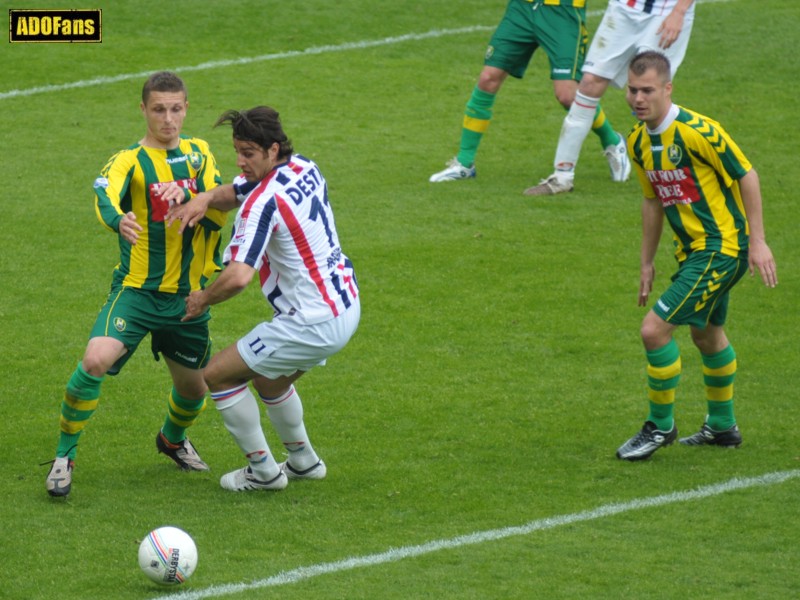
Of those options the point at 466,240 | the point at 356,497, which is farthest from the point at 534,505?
the point at 466,240

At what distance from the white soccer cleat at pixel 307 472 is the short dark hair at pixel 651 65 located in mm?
2481

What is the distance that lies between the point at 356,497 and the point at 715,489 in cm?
170

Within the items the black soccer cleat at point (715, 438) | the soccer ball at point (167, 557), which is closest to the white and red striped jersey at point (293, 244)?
the soccer ball at point (167, 557)

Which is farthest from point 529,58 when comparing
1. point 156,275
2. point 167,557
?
point 167,557

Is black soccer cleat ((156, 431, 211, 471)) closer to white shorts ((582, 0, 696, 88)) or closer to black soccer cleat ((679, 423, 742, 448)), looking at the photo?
black soccer cleat ((679, 423, 742, 448))

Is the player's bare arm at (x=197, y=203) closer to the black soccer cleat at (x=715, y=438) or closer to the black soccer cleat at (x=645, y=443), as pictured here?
the black soccer cleat at (x=645, y=443)

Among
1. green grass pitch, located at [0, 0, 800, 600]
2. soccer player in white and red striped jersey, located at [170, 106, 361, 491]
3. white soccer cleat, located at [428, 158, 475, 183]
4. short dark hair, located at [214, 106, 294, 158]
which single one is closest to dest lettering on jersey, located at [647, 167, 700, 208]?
green grass pitch, located at [0, 0, 800, 600]

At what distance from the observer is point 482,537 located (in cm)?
599

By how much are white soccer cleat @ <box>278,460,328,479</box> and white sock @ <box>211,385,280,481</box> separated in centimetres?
22

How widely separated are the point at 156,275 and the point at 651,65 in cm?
262

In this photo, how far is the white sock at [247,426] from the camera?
21.1 feet

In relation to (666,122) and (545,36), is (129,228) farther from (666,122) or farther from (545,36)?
(545,36)

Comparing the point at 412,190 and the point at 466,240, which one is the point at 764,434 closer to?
the point at 466,240

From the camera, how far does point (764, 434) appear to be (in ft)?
23.9
